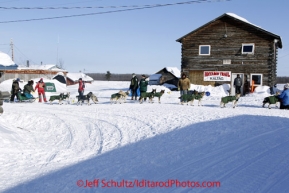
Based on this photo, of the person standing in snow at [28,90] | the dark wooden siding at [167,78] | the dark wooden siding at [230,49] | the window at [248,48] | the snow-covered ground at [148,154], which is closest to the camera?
the snow-covered ground at [148,154]

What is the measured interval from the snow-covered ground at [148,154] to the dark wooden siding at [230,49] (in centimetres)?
1410

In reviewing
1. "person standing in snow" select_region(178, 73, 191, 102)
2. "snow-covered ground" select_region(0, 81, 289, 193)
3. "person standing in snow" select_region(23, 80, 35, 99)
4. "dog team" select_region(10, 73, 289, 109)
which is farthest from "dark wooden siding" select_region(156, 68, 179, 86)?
"snow-covered ground" select_region(0, 81, 289, 193)

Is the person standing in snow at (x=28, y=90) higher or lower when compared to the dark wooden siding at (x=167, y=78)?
lower

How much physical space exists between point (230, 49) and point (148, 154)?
18.7m

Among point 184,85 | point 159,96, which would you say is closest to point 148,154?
point 184,85

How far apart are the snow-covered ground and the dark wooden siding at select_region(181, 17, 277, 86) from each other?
14097 millimetres

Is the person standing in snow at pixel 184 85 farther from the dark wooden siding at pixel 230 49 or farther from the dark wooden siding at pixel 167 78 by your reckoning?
the dark wooden siding at pixel 167 78

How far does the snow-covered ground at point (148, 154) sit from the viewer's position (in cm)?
395

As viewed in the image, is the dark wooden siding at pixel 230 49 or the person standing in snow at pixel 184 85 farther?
the dark wooden siding at pixel 230 49

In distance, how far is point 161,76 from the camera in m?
35.9

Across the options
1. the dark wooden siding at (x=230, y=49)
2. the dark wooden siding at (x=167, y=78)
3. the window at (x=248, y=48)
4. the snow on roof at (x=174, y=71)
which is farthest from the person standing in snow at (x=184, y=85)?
the snow on roof at (x=174, y=71)

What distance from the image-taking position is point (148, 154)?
17.4ft

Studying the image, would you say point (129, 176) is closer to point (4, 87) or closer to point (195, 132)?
point (195, 132)

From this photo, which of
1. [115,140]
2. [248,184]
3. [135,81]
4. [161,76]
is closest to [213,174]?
[248,184]
